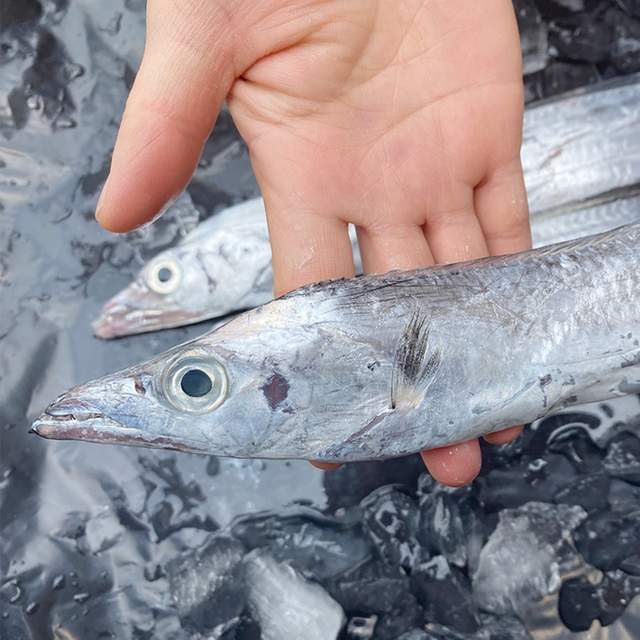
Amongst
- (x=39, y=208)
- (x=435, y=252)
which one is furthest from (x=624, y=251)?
(x=39, y=208)

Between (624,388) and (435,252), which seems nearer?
(624,388)

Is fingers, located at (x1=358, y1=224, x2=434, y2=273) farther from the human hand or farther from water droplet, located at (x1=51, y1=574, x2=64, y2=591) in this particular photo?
water droplet, located at (x1=51, y1=574, x2=64, y2=591)

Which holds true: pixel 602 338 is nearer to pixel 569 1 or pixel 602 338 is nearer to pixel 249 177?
pixel 249 177

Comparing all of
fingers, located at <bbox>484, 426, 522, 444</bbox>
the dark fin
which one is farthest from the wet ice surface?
the dark fin

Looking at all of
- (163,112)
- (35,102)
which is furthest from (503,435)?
(35,102)

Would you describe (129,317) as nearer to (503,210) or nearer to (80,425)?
(80,425)

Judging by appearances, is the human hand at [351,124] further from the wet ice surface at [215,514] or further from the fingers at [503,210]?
the wet ice surface at [215,514]

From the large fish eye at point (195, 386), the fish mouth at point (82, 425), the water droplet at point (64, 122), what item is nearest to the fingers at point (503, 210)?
the large fish eye at point (195, 386)
